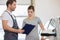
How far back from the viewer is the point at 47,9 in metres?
4.34

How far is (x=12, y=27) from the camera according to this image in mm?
2629

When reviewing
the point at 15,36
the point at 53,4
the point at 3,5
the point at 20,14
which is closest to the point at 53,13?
the point at 53,4

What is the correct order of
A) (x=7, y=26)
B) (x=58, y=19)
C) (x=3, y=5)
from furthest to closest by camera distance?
(x=3, y=5), (x=7, y=26), (x=58, y=19)

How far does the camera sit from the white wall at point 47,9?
4.31 m

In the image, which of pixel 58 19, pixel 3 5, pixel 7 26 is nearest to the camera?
pixel 58 19

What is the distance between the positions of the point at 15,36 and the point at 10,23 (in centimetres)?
24

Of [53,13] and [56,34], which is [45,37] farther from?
[53,13]

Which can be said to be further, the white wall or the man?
the white wall

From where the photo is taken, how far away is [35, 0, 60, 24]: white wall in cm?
431

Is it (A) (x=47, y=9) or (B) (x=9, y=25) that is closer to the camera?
(B) (x=9, y=25)

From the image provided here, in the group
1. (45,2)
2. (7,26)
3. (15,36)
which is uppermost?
(45,2)

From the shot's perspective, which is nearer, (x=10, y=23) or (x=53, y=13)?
(x=10, y=23)

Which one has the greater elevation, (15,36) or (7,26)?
(7,26)

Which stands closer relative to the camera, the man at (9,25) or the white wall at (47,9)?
the man at (9,25)
